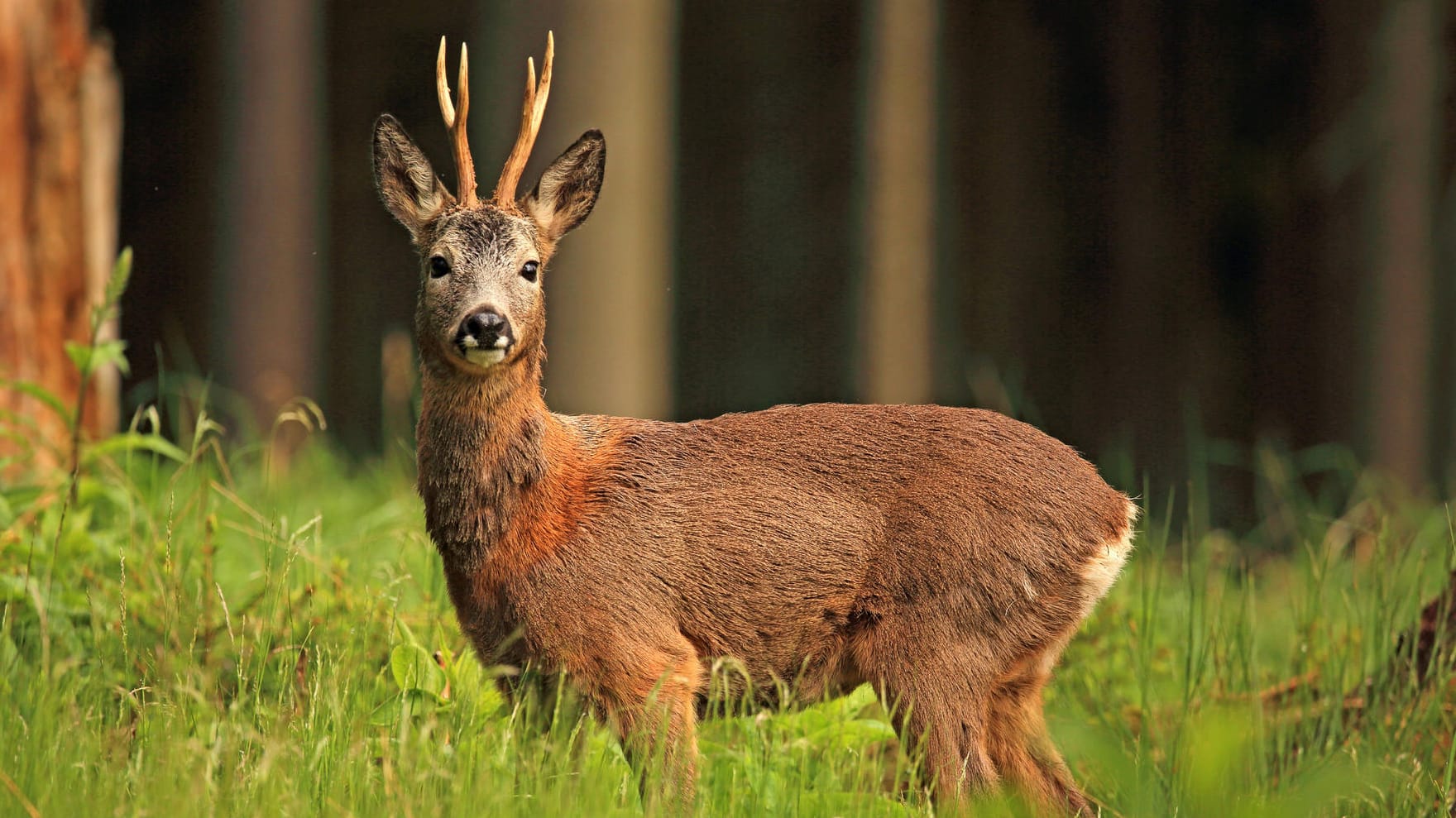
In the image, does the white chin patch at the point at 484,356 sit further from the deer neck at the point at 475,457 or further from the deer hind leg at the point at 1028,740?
the deer hind leg at the point at 1028,740

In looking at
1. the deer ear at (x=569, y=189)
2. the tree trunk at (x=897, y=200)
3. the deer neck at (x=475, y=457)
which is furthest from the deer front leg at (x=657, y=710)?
the tree trunk at (x=897, y=200)

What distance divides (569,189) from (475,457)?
0.79 meters

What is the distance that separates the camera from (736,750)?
4.17m

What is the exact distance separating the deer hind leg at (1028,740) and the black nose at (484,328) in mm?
1549

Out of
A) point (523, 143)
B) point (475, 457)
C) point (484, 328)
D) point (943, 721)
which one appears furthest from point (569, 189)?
point (943, 721)

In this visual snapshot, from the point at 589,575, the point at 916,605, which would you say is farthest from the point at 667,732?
the point at 916,605

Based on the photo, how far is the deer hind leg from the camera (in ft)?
13.4

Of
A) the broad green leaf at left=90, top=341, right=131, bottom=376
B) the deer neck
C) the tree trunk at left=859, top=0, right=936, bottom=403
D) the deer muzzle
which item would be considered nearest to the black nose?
the deer muzzle

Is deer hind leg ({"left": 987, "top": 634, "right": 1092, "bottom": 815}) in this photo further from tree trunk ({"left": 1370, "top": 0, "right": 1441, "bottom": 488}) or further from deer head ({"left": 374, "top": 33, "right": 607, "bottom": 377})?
tree trunk ({"left": 1370, "top": 0, "right": 1441, "bottom": 488})

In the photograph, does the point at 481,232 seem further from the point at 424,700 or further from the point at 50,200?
the point at 50,200

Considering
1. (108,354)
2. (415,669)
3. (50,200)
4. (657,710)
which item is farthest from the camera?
(50,200)

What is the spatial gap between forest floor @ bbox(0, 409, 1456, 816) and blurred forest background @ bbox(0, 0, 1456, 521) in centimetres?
185

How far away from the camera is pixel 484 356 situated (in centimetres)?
378

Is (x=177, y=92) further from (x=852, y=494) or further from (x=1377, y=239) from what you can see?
(x=852, y=494)
